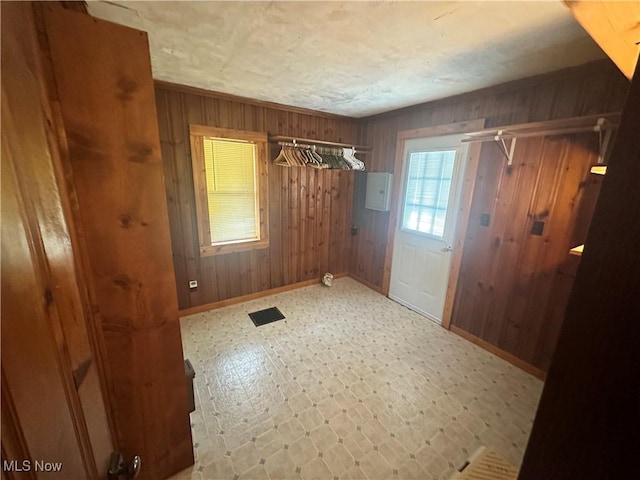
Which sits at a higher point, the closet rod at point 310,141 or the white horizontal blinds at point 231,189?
the closet rod at point 310,141

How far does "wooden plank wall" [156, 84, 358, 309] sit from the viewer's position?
8.43ft

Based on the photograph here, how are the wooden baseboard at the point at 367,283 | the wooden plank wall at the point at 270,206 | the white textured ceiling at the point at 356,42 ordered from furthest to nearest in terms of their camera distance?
the wooden baseboard at the point at 367,283, the wooden plank wall at the point at 270,206, the white textured ceiling at the point at 356,42

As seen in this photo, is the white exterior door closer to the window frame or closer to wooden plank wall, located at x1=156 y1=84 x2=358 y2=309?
the window frame

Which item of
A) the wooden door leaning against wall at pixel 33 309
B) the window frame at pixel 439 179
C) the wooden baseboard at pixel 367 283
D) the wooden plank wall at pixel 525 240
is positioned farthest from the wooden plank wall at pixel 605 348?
the wooden baseboard at pixel 367 283

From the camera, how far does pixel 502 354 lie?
7.88 feet

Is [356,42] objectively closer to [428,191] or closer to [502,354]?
[428,191]

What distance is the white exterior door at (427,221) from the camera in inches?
106

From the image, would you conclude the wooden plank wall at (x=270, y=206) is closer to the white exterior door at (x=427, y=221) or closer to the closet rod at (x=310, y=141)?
the closet rod at (x=310, y=141)

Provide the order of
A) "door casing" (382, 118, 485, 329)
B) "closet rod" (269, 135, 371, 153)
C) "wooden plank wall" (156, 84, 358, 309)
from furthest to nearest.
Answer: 1. "closet rod" (269, 135, 371, 153)
2. "wooden plank wall" (156, 84, 358, 309)
3. "door casing" (382, 118, 485, 329)

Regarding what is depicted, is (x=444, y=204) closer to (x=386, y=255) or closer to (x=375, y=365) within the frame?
(x=386, y=255)

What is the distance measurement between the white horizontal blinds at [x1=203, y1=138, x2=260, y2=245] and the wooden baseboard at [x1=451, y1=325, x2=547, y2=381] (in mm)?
2694

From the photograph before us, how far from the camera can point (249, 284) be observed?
3.35 m

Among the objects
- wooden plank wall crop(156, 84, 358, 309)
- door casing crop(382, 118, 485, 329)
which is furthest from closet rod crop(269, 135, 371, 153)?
door casing crop(382, 118, 485, 329)

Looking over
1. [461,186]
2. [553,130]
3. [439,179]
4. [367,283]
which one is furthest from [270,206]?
[553,130]
